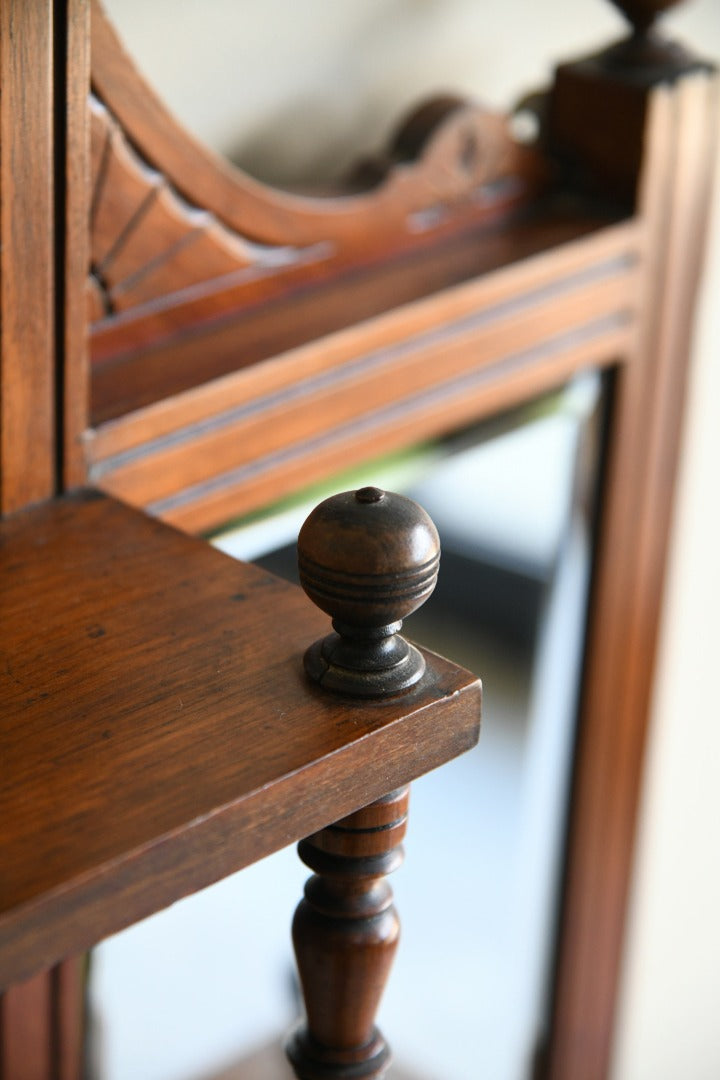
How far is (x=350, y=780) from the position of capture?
54cm

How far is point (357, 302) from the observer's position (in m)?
0.94

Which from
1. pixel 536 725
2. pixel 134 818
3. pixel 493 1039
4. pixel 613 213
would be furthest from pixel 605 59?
pixel 493 1039

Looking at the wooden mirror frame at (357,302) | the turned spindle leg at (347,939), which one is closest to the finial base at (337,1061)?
the turned spindle leg at (347,939)

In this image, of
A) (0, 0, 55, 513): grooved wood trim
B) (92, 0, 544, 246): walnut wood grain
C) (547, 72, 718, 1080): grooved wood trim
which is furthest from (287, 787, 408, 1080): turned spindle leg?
(547, 72, 718, 1080): grooved wood trim

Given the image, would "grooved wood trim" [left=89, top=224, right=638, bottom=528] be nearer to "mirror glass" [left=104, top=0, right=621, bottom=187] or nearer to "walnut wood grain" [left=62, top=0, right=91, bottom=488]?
"walnut wood grain" [left=62, top=0, right=91, bottom=488]

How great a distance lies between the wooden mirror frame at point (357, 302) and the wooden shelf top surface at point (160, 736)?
0.45 ft

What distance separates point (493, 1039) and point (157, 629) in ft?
3.09

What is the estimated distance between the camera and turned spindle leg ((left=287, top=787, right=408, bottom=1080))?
23.1 inches

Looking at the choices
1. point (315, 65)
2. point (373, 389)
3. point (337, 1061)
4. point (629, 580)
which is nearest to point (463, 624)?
point (629, 580)

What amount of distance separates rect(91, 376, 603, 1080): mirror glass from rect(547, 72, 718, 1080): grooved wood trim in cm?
2

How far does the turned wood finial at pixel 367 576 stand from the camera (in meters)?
0.53

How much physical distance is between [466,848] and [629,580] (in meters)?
0.27

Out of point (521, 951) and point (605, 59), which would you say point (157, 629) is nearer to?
point (605, 59)

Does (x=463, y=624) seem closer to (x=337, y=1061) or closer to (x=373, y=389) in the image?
(x=373, y=389)
